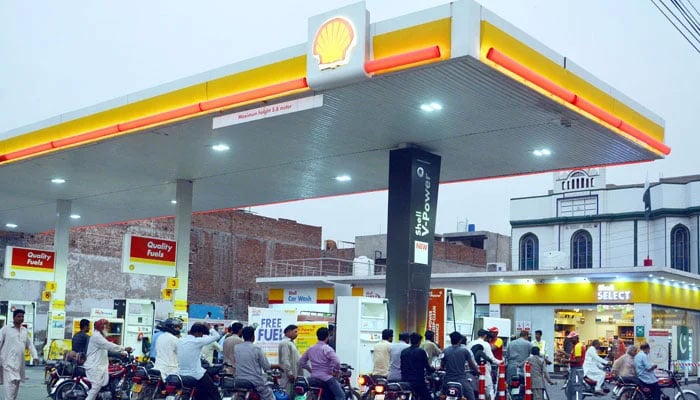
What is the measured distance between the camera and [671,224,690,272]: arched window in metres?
46.0

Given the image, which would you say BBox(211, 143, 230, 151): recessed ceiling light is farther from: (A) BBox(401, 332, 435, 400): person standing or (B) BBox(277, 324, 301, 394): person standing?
(A) BBox(401, 332, 435, 400): person standing

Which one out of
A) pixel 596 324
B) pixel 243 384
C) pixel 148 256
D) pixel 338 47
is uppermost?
pixel 338 47

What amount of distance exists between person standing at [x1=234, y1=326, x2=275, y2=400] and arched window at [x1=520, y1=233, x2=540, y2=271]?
40515 millimetres

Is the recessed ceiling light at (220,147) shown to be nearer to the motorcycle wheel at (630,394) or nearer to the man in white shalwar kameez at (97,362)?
the man in white shalwar kameez at (97,362)

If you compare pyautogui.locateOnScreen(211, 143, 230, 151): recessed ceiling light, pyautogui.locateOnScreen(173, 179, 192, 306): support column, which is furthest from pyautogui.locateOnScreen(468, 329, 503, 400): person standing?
pyautogui.locateOnScreen(173, 179, 192, 306): support column

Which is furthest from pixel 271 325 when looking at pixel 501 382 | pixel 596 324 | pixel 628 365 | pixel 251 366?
pixel 596 324

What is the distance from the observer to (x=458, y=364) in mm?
14320

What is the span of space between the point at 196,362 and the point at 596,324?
2538 centimetres

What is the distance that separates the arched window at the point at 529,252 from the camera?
170ft

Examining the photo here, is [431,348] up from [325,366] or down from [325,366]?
up

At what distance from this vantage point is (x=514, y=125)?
1608cm

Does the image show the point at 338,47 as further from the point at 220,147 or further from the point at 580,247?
the point at 580,247

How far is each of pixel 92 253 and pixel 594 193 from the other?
91.1ft

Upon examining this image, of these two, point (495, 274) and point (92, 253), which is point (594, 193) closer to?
point (495, 274)
